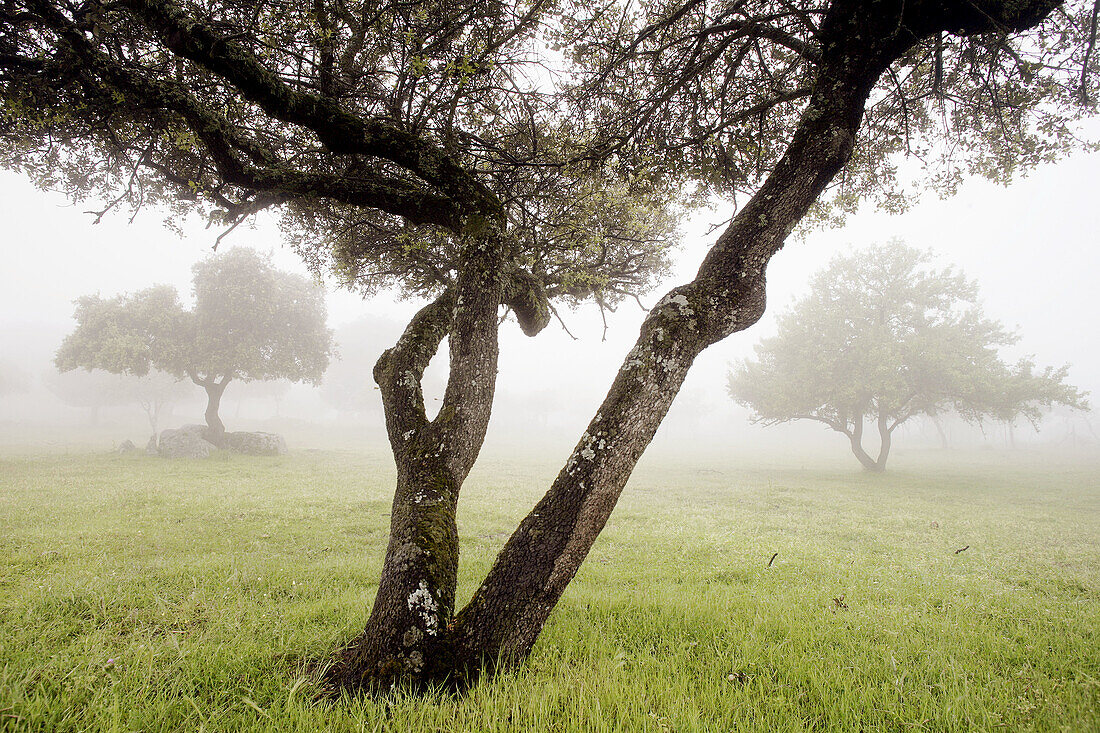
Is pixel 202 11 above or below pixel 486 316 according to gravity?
above

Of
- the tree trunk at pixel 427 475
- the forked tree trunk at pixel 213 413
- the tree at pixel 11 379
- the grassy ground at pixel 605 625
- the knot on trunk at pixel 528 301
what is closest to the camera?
the grassy ground at pixel 605 625

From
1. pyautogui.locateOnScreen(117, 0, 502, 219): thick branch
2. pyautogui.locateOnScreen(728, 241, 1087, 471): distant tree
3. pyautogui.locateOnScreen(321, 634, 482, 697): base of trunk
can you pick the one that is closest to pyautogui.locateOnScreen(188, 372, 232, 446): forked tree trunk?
pyautogui.locateOnScreen(117, 0, 502, 219): thick branch

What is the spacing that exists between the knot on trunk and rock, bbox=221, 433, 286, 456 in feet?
89.5

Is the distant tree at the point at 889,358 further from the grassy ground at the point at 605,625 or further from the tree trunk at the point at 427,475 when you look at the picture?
the tree trunk at the point at 427,475

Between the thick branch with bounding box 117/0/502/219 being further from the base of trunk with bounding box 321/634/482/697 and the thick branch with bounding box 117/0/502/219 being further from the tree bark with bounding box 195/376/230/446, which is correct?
the tree bark with bounding box 195/376/230/446

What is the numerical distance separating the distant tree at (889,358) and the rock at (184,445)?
36.4 metres

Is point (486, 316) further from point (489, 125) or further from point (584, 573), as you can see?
point (584, 573)

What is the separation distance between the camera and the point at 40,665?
313 centimetres

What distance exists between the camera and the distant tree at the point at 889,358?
25.6 meters

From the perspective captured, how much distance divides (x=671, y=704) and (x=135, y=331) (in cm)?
3806

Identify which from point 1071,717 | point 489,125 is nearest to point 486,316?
point 489,125

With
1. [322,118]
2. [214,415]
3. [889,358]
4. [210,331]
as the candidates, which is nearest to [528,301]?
[322,118]

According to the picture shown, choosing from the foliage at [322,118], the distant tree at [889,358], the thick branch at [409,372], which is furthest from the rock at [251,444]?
the distant tree at [889,358]

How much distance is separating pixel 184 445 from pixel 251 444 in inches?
137
